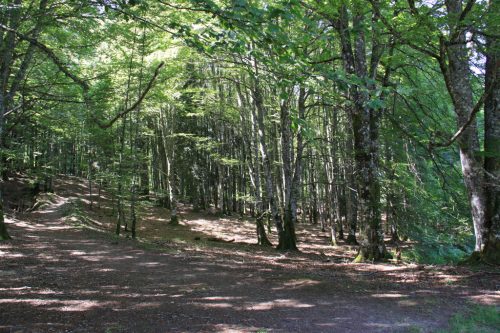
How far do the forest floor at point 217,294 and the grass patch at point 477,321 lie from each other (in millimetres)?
161

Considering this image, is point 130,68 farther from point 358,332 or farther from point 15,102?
point 358,332

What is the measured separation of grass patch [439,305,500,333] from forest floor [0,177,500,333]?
161 mm

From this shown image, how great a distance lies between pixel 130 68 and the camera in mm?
14602

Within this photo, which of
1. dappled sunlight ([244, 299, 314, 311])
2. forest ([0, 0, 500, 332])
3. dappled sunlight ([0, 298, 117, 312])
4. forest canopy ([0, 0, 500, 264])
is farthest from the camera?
dappled sunlight ([244, 299, 314, 311])

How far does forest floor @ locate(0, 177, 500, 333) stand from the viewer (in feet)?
15.8

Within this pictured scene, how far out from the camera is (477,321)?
482cm

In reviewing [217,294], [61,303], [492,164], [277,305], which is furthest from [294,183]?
[61,303]

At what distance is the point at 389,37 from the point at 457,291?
641cm

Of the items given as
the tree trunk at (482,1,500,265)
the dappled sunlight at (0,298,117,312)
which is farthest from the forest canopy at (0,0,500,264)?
the dappled sunlight at (0,298,117,312)

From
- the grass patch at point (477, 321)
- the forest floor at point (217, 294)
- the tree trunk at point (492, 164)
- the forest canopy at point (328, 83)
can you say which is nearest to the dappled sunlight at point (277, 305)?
the forest floor at point (217, 294)

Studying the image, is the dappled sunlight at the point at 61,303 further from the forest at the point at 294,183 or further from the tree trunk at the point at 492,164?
the tree trunk at the point at 492,164

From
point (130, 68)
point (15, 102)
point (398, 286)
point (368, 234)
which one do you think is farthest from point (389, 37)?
point (15, 102)

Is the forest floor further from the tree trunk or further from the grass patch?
the tree trunk

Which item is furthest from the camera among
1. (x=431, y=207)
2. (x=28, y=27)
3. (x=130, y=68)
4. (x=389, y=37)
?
(x=130, y=68)
